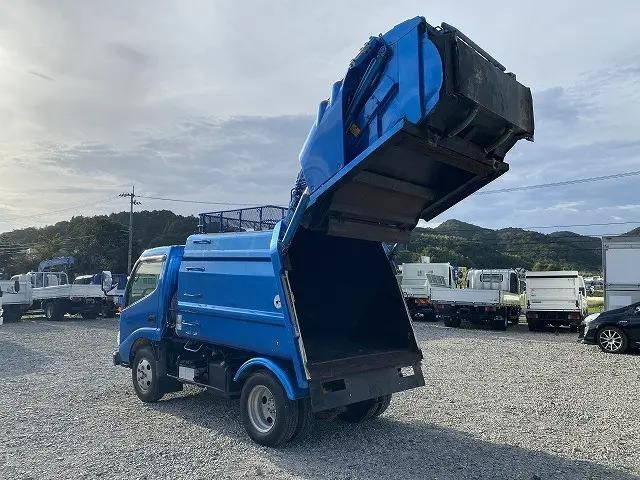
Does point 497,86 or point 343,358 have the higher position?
point 497,86

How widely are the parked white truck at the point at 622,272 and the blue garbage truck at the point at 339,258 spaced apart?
41.1 feet

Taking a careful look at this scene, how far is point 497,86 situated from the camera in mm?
5141

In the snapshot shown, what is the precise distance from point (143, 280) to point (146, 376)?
149 cm

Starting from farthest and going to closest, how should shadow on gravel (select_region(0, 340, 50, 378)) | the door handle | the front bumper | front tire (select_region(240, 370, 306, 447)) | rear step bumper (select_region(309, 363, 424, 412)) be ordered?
the front bumper → shadow on gravel (select_region(0, 340, 50, 378)) → the door handle → front tire (select_region(240, 370, 306, 447)) → rear step bumper (select_region(309, 363, 424, 412))

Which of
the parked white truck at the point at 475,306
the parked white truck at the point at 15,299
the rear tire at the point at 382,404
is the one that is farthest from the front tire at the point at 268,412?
the parked white truck at the point at 15,299

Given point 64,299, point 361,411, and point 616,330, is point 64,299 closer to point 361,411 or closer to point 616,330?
point 361,411

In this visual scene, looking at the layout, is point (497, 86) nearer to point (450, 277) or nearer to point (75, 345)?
point (75, 345)

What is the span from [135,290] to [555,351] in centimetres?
1151

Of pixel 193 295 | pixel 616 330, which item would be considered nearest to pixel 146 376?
pixel 193 295

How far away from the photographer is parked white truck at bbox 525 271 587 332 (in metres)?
21.0

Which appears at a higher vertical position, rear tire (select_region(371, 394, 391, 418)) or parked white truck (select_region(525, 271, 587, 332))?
parked white truck (select_region(525, 271, 587, 332))

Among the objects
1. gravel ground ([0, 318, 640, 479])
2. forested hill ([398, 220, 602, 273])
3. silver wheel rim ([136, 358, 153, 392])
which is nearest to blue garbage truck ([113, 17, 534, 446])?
silver wheel rim ([136, 358, 153, 392])

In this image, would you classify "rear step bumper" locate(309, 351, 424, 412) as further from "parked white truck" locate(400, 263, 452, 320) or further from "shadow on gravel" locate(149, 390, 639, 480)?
"parked white truck" locate(400, 263, 452, 320)

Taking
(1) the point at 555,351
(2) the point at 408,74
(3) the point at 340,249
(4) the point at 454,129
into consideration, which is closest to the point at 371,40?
(2) the point at 408,74
